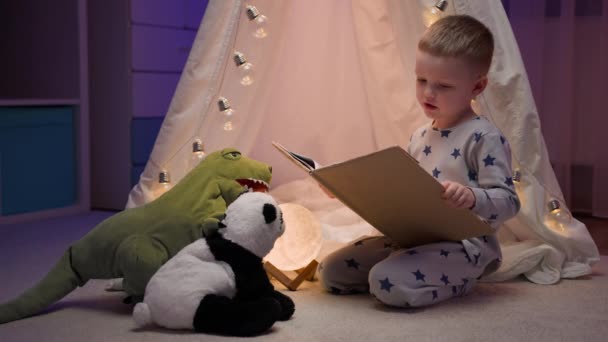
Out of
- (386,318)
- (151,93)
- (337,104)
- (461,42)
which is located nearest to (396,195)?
(386,318)

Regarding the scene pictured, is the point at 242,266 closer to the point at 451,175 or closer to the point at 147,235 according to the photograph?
the point at 147,235

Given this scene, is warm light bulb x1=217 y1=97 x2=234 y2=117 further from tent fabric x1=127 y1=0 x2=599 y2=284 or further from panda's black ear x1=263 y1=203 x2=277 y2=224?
panda's black ear x1=263 y1=203 x2=277 y2=224

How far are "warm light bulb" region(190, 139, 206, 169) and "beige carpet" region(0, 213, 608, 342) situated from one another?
1.33 ft

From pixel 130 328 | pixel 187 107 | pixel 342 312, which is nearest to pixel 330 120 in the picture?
pixel 187 107

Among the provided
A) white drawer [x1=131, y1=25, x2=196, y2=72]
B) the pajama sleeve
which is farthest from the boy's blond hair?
white drawer [x1=131, y1=25, x2=196, y2=72]

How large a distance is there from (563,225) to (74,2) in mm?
1644

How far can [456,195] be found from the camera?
1.41 meters

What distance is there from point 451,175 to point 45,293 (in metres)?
0.79

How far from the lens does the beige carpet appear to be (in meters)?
1.33

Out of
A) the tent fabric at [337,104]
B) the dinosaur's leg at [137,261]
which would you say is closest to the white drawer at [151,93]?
the tent fabric at [337,104]

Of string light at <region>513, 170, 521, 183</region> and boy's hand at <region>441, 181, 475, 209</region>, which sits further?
string light at <region>513, 170, 521, 183</region>

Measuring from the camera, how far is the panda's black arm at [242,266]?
4.50ft

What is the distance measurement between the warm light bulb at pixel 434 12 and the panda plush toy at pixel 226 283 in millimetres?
658

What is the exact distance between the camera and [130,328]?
1364mm
